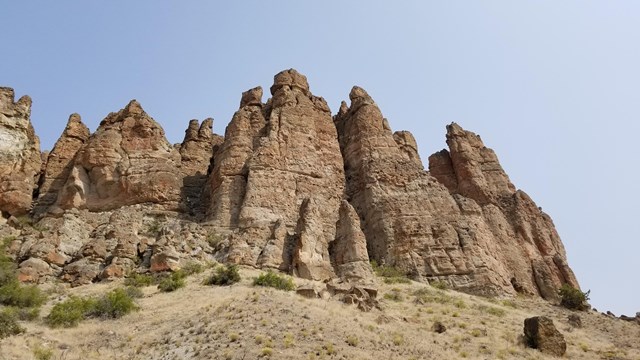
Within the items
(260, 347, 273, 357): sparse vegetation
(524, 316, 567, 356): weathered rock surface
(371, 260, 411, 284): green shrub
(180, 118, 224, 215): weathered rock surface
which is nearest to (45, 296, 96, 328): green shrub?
(260, 347, 273, 357): sparse vegetation

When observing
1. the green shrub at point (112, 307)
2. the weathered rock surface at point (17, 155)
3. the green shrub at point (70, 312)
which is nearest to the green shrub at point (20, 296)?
the green shrub at point (70, 312)

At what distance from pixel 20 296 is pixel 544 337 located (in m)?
22.8

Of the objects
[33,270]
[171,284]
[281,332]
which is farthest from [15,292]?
[281,332]

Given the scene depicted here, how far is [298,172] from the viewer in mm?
41781

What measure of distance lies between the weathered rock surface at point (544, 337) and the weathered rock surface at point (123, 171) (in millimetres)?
25947

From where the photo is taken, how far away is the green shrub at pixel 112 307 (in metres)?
23.3

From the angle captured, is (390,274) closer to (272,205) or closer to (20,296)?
(272,205)

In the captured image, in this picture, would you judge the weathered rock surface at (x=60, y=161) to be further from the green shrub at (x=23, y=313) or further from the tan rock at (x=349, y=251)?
the tan rock at (x=349, y=251)

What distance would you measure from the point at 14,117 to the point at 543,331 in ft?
129

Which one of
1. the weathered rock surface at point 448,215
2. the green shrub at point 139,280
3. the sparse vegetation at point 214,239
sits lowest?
the green shrub at point 139,280

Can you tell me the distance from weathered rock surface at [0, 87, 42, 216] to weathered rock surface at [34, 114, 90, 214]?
0.85 metres

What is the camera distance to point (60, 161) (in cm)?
4378

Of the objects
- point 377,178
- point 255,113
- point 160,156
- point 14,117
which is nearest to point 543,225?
point 377,178

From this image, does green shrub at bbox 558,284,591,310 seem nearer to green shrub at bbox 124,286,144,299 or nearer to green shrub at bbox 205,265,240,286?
green shrub at bbox 205,265,240,286
